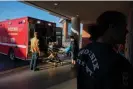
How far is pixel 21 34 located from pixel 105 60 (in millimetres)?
12693

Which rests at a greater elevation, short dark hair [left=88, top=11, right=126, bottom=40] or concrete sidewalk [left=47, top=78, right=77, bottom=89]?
short dark hair [left=88, top=11, right=126, bottom=40]

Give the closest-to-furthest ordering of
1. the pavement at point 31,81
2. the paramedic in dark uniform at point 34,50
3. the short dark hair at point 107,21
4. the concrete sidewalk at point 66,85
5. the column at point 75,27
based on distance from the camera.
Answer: the short dark hair at point 107,21 → the concrete sidewalk at point 66,85 → the pavement at point 31,81 → the paramedic in dark uniform at point 34,50 → the column at point 75,27

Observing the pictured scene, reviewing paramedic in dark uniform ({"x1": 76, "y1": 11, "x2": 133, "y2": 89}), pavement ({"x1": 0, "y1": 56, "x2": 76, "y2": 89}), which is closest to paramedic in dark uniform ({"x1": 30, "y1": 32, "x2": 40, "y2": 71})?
pavement ({"x1": 0, "y1": 56, "x2": 76, "y2": 89})

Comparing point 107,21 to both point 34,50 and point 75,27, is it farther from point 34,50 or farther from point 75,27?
point 75,27

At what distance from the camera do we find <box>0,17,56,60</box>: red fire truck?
1380 centimetres

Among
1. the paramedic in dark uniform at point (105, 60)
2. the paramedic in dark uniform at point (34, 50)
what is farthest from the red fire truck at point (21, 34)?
the paramedic in dark uniform at point (105, 60)

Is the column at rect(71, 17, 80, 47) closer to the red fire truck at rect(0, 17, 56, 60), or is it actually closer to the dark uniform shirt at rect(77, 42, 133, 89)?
the red fire truck at rect(0, 17, 56, 60)

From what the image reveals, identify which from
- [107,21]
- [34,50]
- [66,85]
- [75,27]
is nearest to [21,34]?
[34,50]

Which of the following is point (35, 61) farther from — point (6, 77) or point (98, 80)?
point (98, 80)

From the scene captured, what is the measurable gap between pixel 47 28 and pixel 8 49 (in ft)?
8.98

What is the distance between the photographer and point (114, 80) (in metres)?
1.73

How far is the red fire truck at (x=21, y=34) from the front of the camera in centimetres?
1380

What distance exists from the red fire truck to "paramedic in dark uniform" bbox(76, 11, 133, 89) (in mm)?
11838

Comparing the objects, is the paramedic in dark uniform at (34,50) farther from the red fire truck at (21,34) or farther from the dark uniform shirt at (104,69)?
the dark uniform shirt at (104,69)
